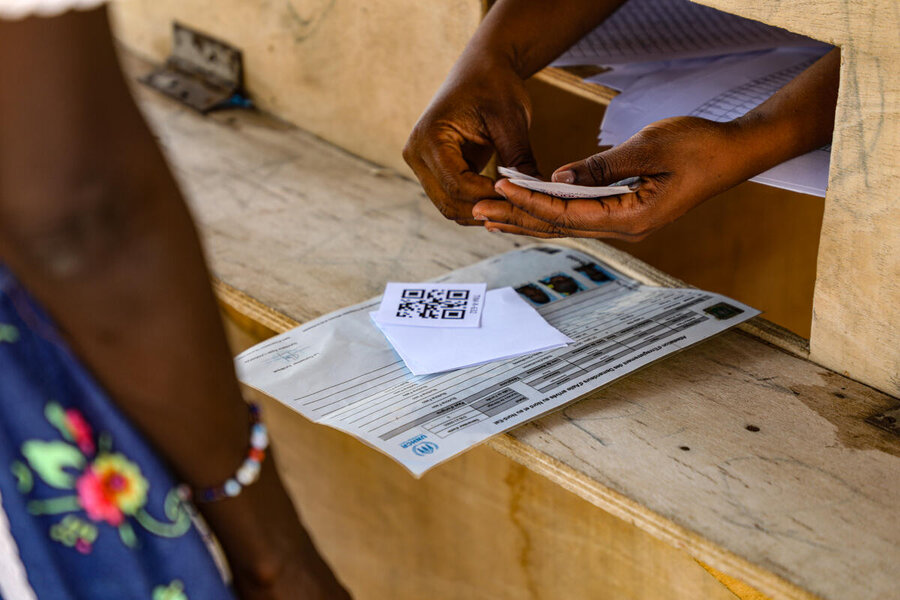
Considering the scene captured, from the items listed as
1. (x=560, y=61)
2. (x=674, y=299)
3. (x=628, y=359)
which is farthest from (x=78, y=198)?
(x=560, y=61)

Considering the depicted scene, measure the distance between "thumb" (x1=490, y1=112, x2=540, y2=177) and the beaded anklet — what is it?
59 centimetres

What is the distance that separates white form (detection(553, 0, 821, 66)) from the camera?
1245mm

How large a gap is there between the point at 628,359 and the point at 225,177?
737 mm

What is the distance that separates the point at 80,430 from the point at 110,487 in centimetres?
4

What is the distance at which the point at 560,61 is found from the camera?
1.25 m

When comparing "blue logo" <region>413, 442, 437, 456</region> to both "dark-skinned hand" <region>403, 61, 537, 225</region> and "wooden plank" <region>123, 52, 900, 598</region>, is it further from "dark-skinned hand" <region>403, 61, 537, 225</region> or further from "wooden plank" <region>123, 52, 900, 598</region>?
"dark-skinned hand" <region>403, 61, 537, 225</region>

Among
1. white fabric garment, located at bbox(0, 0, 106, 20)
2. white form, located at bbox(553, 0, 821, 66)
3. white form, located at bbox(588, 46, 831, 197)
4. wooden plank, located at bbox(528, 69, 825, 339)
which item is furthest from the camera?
wooden plank, located at bbox(528, 69, 825, 339)

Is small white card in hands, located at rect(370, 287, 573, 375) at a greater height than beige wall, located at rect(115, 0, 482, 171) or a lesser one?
lesser

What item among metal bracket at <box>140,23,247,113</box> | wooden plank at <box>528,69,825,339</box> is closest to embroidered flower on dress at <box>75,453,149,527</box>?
wooden plank at <box>528,69,825,339</box>

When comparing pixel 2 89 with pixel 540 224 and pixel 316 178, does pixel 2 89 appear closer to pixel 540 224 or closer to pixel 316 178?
pixel 540 224

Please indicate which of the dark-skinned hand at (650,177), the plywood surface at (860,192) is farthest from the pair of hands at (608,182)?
the plywood surface at (860,192)

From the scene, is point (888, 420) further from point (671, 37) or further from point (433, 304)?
point (671, 37)

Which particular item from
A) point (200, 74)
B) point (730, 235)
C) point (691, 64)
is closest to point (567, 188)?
point (691, 64)

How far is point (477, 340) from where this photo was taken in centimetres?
95
